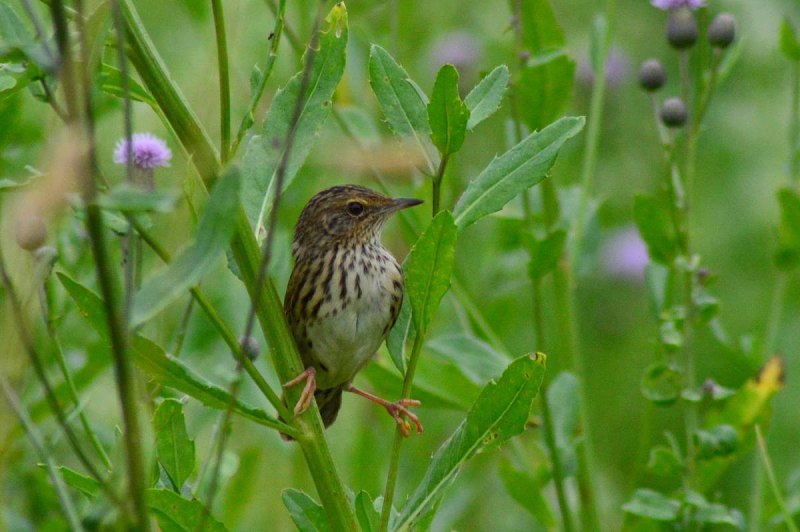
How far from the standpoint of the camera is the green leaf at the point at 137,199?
4.52 feet

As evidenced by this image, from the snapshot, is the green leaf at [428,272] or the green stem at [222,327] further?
the green leaf at [428,272]

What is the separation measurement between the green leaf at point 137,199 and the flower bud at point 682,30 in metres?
2.32

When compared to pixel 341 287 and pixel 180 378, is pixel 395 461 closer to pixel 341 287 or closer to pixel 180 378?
pixel 180 378

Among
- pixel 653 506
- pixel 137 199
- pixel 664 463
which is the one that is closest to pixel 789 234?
pixel 664 463

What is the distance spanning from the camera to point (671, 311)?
3.34 metres

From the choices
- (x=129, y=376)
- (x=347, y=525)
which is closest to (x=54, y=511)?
(x=347, y=525)

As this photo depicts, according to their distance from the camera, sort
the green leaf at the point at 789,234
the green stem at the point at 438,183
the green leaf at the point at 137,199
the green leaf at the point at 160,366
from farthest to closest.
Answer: the green leaf at the point at 789,234 → the green stem at the point at 438,183 → the green leaf at the point at 160,366 → the green leaf at the point at 137,199

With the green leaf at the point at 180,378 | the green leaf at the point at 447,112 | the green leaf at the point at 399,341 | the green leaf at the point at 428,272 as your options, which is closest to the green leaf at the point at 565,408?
the green leaf at the point at 399,341

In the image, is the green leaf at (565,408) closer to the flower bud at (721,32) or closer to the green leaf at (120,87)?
the flower bud at (721,32)

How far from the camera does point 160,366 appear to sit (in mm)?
1976

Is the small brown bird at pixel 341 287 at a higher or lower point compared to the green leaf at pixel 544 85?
lower

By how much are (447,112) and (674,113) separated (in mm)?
1344

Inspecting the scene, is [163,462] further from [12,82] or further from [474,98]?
[474,98]

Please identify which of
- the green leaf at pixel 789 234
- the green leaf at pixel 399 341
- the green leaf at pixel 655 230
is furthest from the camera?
the green leaf at pixel 789 234
